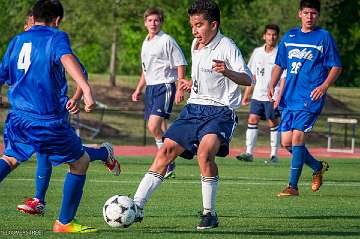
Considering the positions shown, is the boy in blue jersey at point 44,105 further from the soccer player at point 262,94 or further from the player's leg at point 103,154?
the soccer player at point 262,94

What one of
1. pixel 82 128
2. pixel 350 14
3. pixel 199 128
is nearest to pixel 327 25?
pixel 350 14

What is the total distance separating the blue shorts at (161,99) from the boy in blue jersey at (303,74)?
3011mm

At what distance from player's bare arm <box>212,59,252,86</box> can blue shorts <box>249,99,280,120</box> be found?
10.4m

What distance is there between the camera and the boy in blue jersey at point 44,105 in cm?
893

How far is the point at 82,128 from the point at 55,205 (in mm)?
19902

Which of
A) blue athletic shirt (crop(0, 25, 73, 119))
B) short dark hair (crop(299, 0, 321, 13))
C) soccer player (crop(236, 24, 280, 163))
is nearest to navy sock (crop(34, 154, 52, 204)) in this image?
A: blue athletic shirt (crop(0, 25, 73, 119))

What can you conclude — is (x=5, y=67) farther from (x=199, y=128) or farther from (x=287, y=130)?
(x=287, y=130)

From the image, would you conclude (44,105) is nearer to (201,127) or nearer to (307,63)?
(201,127)

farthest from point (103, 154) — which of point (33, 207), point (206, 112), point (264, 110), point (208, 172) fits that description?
point (264, 110)

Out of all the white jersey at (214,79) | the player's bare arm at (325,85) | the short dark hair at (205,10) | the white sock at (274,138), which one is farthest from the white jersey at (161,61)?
the short dark hair at (205,10)

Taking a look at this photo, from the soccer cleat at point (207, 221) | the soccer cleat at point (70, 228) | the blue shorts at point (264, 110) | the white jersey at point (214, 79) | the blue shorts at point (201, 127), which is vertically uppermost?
the white jersey at point (214, 79)

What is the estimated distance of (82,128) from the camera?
31578 mm

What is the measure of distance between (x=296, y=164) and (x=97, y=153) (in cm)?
338

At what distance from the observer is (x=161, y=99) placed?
1608 cm
